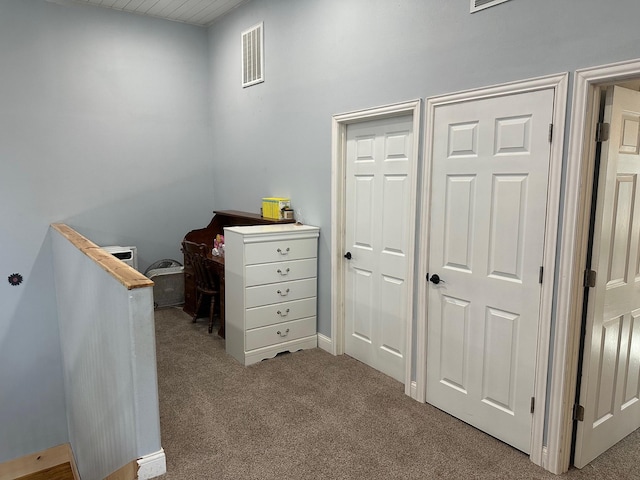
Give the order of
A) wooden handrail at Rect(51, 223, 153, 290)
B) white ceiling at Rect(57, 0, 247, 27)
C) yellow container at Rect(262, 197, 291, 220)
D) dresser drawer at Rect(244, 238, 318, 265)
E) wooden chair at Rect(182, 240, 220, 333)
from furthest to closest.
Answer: white ceiling at Rect(57, 0, 247, 27)
wooden chair at Rect(182, 240, 220, 333)
yellow container at Rect(262, 197, 291, 220)
dresser drawer at Rect(244, 238, 318, 265)
wooden handrail at Rect(51, 223, 153, 290)

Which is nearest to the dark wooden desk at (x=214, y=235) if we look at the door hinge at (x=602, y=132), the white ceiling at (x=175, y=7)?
the white ceiling at (x=175, y=7)

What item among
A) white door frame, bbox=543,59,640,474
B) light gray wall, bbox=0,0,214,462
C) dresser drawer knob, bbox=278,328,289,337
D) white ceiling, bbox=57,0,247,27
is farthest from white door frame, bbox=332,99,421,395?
light gray wall, bbox=0,0,214,462

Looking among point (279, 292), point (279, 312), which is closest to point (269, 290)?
point (279, 292)

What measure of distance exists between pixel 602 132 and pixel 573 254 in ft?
1.90

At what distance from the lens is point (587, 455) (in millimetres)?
2301

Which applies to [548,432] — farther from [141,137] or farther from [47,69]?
[47,69]

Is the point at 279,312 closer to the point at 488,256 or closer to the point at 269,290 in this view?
the point at 269,290

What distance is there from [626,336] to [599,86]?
1.38 meters

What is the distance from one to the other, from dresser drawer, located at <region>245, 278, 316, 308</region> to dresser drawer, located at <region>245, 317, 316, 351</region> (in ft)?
0.68

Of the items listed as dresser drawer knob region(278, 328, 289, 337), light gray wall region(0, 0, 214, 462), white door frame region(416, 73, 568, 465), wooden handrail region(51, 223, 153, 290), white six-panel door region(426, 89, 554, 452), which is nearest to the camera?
wooden handrail region(51, 223, 153, 290)

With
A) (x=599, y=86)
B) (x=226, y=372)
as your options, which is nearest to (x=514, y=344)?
(x=599, y=86)

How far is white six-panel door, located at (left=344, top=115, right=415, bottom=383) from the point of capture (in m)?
3.06

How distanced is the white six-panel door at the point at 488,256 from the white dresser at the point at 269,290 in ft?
4.03

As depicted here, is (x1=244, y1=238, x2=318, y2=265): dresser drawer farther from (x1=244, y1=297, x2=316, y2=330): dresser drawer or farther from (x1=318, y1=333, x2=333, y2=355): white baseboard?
(x1=318, y1=333, x2=333, y2=355): white baseboard
